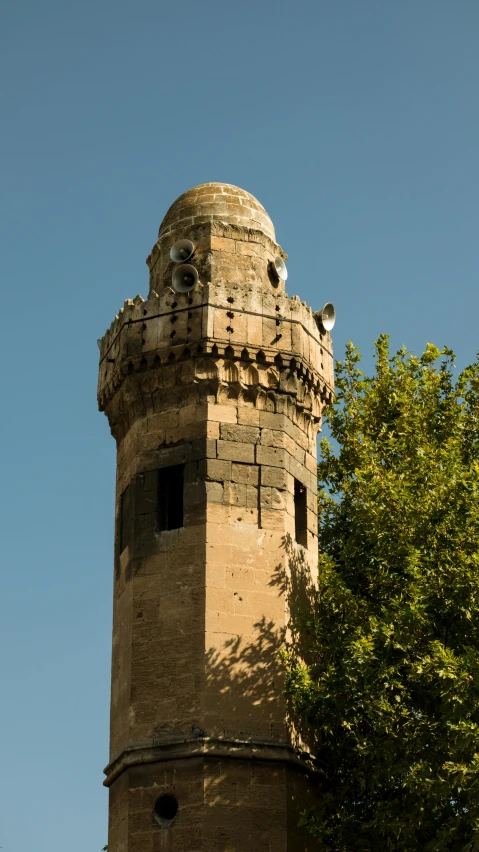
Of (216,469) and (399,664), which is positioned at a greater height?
(216,469)

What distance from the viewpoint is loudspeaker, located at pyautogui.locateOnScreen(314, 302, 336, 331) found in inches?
795

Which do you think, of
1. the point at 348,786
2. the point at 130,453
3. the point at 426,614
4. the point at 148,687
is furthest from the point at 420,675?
the point at 130,453

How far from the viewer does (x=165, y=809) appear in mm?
17016

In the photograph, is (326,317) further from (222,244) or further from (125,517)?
(125,517)

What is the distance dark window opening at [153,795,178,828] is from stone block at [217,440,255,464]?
4.34 meters

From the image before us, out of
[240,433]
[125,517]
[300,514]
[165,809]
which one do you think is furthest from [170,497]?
[165,809]

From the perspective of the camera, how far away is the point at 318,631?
18.0 meters

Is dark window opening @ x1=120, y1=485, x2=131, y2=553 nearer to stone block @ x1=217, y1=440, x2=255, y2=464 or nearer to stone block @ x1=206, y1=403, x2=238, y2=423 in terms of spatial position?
stone block @ x1=217, y1=440, x2=255, y2=464

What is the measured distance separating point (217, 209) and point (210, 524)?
4847mm

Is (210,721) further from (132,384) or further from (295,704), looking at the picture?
(132,384)

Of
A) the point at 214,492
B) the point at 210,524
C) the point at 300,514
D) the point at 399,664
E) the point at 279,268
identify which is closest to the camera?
the point at 399,664

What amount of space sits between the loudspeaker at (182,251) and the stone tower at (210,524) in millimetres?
50

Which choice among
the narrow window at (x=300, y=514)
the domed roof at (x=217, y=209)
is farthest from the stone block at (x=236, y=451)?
the domed roof at (x=217, y=209)

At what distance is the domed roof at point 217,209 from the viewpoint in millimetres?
20078
